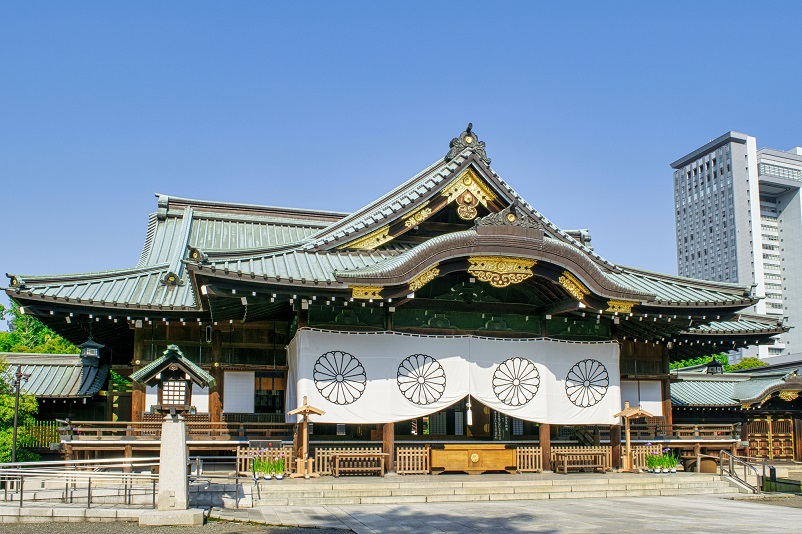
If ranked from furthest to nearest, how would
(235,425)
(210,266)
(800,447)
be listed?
(800,447), (235,425), (210,266)

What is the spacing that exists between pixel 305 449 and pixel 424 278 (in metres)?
5.00

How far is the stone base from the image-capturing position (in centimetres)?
1241

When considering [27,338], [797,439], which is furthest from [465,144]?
[27,338]

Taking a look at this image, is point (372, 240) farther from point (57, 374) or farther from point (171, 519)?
point (57, 374)

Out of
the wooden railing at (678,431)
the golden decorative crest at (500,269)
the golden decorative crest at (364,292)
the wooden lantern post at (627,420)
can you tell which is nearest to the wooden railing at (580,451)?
the wooden lantern post at (627,420)

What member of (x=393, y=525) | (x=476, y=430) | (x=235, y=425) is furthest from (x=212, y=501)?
(x=476, y=430)

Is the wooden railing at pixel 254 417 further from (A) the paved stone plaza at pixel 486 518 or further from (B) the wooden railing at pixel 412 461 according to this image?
(A) the paved stone plaza at pixel 486 518

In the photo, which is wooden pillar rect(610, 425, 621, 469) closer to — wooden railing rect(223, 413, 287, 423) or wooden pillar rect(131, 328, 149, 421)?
wooden railing rect(223, 413, 287, 423)

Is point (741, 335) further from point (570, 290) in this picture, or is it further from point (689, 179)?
point (689, 179)

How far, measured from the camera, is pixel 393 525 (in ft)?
42.2

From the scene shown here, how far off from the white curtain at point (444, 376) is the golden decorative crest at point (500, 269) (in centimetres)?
179

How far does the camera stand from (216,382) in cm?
2064

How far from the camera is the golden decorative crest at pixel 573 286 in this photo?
19172mm

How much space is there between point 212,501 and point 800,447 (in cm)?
2254
